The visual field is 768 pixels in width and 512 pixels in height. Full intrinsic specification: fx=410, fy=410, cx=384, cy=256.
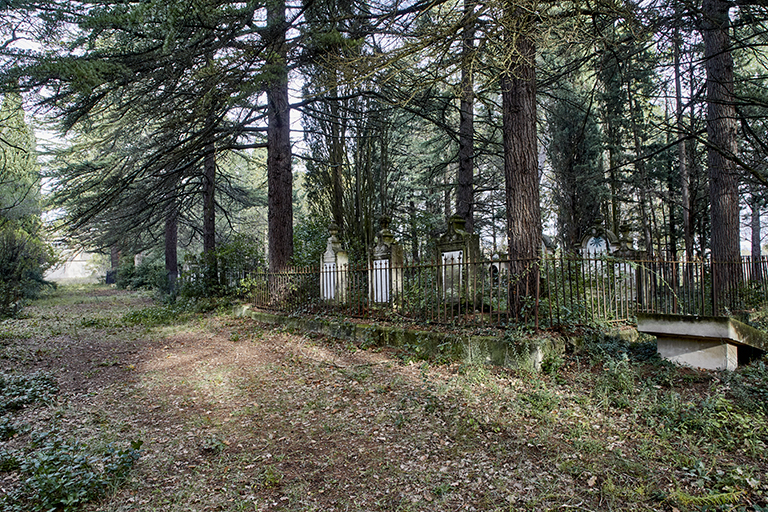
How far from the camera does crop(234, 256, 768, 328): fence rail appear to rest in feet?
19.1

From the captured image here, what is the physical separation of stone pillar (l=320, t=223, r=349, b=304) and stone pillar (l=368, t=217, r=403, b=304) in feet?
2.12

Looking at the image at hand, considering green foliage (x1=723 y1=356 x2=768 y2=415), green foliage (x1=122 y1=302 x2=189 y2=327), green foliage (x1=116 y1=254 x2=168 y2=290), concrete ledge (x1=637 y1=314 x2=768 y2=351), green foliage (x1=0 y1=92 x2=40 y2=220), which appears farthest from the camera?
green foliage (x1=116 y1=254 x2=168 y2=290)

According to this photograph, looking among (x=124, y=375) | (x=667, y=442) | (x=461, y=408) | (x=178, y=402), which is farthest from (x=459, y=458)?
(x=124, y=375)

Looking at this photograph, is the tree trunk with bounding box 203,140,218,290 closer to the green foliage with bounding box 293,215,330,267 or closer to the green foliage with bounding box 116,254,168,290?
the green foliage with bounding box 293,215,330,267

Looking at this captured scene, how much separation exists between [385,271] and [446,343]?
3309 mm

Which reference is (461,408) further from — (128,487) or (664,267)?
(664,267)

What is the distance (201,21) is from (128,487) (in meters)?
5.51

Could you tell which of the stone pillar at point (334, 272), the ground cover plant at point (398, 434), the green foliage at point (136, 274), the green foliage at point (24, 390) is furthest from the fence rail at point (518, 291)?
the green foliage at point (136, 274)

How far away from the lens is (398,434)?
12.5ft

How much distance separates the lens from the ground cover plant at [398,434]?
9.27ft

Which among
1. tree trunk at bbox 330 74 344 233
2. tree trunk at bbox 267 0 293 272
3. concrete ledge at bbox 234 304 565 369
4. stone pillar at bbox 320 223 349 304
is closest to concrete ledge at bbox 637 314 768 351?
concrete ledge at bbox 234 304 565 369

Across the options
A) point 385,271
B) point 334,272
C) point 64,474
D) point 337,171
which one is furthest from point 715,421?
point 337,171

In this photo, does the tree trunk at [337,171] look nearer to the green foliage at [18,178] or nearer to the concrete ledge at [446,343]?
the concrete ledge at [446,343]

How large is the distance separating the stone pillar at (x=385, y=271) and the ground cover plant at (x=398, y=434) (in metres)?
2.04
